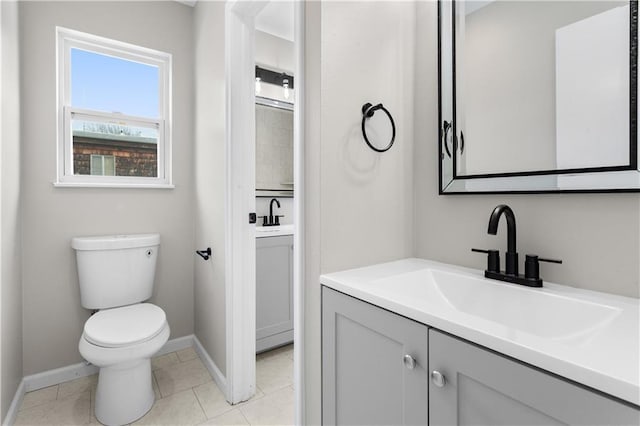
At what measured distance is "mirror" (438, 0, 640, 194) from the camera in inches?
32.2

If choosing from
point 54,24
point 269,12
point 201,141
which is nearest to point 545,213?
point 201,141

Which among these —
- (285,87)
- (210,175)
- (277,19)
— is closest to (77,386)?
(210,175)

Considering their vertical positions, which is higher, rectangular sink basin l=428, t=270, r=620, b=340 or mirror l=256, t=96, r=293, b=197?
mirror l=256, t=96, r=293, b=197

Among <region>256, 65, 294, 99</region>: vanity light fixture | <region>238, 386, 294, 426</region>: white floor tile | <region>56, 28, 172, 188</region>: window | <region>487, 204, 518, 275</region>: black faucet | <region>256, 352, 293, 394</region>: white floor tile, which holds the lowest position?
<region>238, 386, 294, 426</region>: white floor tile

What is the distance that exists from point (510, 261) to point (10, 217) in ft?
7.20

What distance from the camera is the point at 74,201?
6.37 ft

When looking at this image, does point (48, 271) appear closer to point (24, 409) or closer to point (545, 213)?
point (24, 409)

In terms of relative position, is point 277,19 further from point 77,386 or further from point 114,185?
point 77,386

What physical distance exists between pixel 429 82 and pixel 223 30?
4.00 ft

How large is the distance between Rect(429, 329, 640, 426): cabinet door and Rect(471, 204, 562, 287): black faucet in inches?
15.0

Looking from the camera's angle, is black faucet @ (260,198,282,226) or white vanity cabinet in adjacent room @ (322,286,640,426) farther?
black faucet @ (260,198,282,226)

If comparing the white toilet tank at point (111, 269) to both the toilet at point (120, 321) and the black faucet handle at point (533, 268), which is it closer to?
the toilet at point (120, 321)

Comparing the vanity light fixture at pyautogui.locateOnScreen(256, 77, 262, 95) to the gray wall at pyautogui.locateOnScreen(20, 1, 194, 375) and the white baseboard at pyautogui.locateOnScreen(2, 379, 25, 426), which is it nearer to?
the gray wall at pyautogui.locateOnScreen(20, 1, 194, 375)

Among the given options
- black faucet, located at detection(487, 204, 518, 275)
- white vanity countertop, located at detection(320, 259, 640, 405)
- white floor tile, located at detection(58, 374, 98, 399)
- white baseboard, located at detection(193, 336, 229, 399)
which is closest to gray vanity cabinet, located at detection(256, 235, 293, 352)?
white baseboard, located at detection(193, 336, 229, 399)
